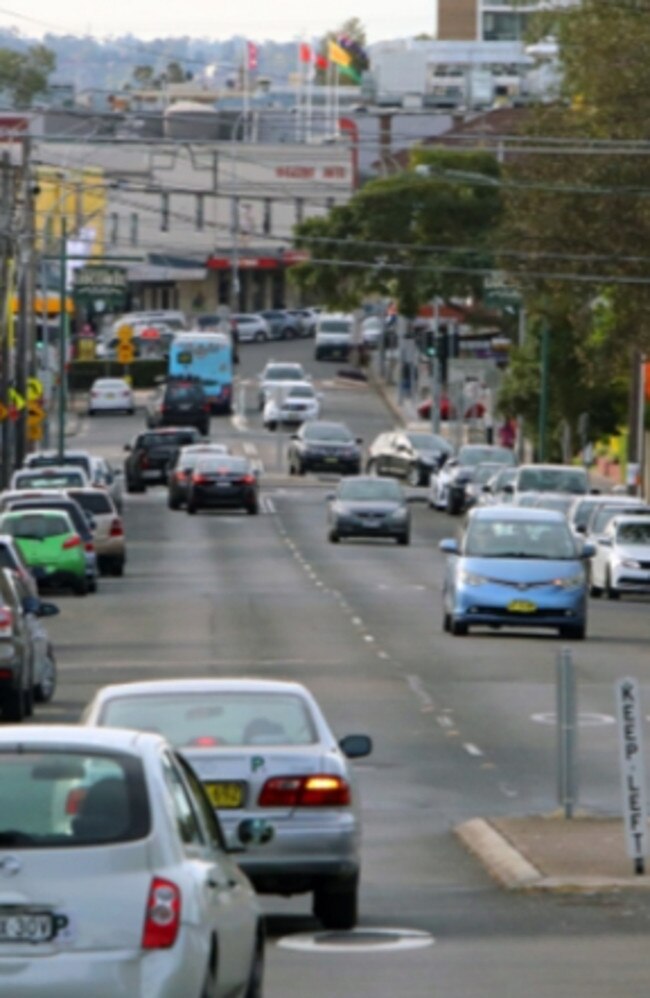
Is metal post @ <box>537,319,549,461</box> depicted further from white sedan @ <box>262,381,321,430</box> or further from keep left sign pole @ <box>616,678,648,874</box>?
keep left sign pole @ <box>616,678,648,874</box>

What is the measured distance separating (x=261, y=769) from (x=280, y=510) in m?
59.5

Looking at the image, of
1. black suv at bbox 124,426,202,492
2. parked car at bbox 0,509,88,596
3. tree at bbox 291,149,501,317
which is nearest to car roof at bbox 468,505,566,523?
parked car at bbox 0,509,88,596

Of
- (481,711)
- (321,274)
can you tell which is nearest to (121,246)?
(321,274)

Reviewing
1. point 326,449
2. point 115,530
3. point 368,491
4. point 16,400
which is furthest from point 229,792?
point 326,449

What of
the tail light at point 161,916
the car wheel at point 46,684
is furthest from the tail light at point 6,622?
the tail light at point 161,916

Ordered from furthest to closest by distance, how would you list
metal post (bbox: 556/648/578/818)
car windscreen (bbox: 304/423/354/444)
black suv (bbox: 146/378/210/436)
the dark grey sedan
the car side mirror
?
black suv (bbox: 146/378/210/436) → car windscreen (bbox: 304/423/354/444) → the dark grey sedan → metal post (bbox: 556/648/578/818) → the car side mirror

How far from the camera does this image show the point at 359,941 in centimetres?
1479

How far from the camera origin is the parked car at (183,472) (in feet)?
237

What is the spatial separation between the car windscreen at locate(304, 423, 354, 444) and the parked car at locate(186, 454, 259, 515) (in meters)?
13.7

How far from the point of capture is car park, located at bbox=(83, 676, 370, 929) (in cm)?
1470

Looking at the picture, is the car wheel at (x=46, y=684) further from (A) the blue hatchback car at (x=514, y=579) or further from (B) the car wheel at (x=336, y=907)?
(B) the car wheel at (x=336, y=907)

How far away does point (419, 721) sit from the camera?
1064 inches

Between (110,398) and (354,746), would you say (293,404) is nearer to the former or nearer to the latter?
(110,398)

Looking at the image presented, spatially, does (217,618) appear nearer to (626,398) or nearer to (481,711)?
(481,711)
